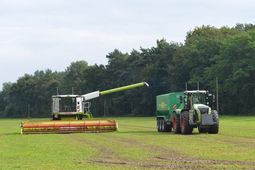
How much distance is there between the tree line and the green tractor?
65.0 meters

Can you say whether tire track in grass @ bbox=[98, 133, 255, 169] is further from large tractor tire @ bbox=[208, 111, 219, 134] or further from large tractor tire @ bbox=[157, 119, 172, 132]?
large tractor tire @ bbox=[157, 119, 172, 132]

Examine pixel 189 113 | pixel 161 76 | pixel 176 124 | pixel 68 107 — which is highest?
pixel 161 76

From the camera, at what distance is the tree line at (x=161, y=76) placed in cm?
11112

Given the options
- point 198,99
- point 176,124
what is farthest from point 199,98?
point 176,124

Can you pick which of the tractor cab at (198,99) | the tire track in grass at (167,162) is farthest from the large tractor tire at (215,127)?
the tire track in grass at (167,162)

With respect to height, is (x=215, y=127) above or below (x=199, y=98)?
below

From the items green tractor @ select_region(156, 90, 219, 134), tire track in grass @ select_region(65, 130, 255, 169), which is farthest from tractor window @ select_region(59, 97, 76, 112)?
tire track in grass @ select_region(65, 130, 255, 169)

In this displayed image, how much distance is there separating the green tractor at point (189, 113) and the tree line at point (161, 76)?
213 feet

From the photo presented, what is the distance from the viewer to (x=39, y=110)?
7023 inches

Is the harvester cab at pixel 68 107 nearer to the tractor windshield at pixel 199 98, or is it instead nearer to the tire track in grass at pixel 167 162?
the tractor windshield at pixel 199 98

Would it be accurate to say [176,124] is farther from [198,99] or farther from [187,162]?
[187,162]

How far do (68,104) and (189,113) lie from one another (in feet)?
56.0

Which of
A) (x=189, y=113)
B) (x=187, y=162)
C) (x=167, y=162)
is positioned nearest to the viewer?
(x=187, y=162)

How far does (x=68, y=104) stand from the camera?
174ft
